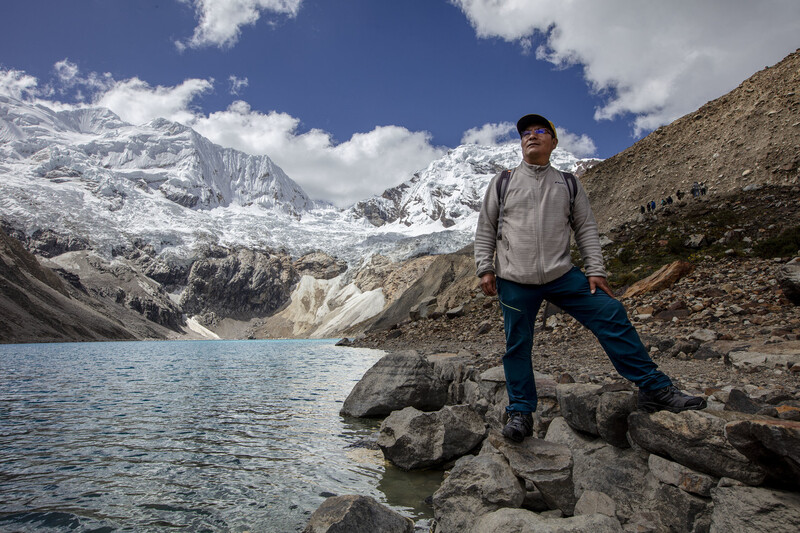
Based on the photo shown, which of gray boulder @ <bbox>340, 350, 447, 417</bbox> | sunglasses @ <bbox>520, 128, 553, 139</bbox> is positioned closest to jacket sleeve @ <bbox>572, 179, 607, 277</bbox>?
sunglasses @ <bbox>520, 128, 553, 139</bbox>

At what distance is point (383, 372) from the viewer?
1123cm

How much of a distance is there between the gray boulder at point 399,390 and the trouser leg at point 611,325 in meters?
7.22

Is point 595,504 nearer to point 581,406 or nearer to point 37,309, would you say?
point 581,406

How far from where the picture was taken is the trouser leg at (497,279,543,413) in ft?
12.8

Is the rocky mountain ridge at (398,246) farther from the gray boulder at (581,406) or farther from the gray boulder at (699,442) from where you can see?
the gray boulder at (699,442)

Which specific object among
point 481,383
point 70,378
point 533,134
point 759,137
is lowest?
point 70,378

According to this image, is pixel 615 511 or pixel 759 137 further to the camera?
pixel 759 137

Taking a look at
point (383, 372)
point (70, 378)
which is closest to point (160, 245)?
point (70, 378)

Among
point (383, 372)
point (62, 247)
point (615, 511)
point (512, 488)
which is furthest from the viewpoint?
point (62, 247)

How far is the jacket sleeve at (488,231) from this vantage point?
420 centimetres

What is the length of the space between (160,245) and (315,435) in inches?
8518

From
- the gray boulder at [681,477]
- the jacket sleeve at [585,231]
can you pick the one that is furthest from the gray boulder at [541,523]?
the jacket sleeve at [585,231]

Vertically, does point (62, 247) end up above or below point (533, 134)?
above

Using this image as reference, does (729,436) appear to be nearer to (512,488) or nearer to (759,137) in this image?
(512,488)
